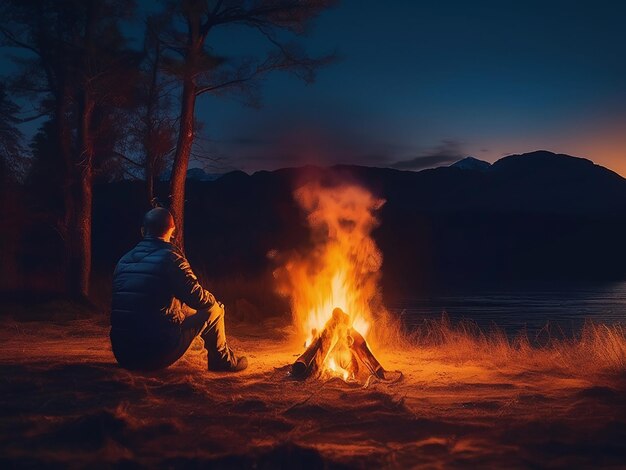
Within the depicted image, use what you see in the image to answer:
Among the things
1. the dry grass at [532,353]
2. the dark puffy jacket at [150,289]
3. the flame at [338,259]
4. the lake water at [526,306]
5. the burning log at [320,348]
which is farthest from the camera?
the lake water at [526,306]

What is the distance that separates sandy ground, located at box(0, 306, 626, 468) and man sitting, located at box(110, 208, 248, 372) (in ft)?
1.10

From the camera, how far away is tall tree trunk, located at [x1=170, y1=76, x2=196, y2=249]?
15.1 meters

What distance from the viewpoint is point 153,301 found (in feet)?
23.5

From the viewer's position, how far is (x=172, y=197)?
1517cm

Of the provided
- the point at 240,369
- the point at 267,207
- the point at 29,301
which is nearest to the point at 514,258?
the point at 267,207

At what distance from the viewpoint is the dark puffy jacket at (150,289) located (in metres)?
7.12

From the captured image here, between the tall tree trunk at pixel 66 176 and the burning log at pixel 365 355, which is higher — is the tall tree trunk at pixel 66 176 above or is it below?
above

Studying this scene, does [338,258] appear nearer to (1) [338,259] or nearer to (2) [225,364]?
(1) [338,259]

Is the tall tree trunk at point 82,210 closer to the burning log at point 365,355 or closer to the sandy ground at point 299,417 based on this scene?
the sandy ground at point 299,417

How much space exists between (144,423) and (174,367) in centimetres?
270

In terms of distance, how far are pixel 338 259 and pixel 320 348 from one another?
2015 millimetres

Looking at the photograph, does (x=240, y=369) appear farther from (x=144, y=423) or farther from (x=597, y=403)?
(x=597, y=403)

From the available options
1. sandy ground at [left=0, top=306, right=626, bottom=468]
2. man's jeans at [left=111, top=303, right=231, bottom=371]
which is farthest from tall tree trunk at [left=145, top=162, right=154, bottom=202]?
man's jeans at [left=111, top=303, right=231, bottom=371]

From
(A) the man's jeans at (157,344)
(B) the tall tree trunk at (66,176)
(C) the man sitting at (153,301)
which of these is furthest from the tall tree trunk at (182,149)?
(C) the man sitting at (153,301)
